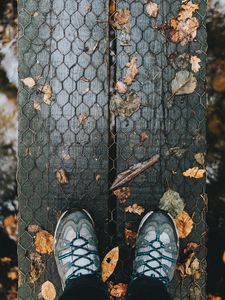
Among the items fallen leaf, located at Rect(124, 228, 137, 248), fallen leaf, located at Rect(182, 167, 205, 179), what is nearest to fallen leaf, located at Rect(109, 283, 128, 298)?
fallen leaf, located at Rect(124, 228, 137, 248)

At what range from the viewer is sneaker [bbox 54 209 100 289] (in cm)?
175

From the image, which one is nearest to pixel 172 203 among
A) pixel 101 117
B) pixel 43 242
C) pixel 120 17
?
pixel 101 117

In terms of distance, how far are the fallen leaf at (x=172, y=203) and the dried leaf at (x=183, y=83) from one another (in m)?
0.42

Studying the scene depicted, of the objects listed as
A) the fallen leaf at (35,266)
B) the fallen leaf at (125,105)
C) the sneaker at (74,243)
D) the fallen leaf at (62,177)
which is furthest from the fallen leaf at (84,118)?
the fallen leaf at (35,266)

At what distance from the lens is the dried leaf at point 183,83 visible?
1.78 meters

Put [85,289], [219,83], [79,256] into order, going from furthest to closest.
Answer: [219,83], [79,256], [85,289]

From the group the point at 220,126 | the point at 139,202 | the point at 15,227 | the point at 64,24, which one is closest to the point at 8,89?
the point at 64,24

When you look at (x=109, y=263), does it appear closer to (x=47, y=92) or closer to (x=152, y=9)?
(x=47, y=92)

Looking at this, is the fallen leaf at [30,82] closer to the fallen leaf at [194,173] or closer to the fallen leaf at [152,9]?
the fallen leaf at [152,9]

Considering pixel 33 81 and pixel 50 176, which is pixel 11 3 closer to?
pixel 33 81

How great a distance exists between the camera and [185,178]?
71.1 inches

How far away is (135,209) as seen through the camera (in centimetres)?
180

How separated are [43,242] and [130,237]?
0.37m

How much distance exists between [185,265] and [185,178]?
37 cm
